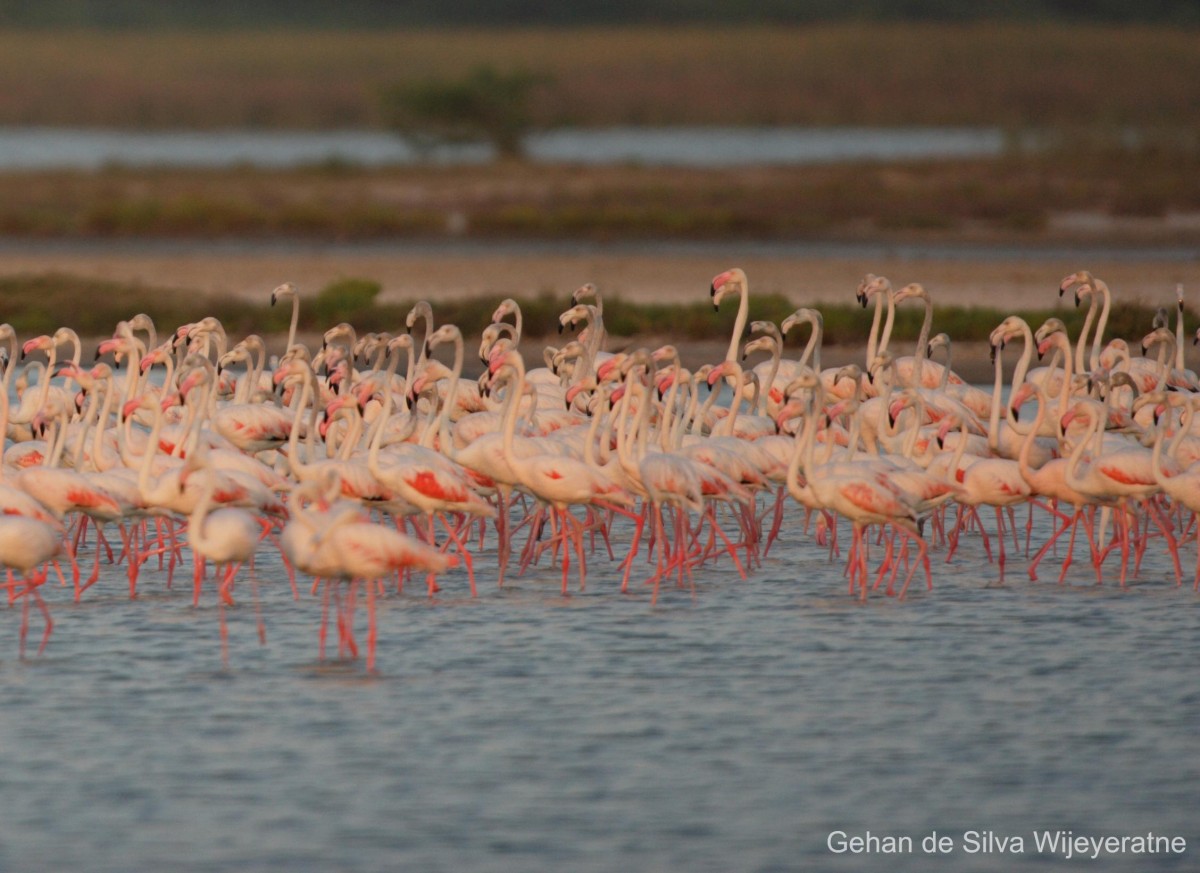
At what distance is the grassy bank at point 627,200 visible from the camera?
3803 centimetres

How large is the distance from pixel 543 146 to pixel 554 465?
70.1 m

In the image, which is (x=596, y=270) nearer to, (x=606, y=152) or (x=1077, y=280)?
(x=1077, y=280)

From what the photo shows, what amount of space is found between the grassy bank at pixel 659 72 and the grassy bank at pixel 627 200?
27046mm

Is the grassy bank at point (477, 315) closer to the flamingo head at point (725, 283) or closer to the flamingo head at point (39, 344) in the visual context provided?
the flamingo head at point (725, 283)

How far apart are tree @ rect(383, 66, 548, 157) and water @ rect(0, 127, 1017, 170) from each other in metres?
0.55

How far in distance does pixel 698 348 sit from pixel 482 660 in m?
11.5

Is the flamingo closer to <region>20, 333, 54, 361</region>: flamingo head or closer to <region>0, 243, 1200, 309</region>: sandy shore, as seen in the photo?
<region>20, 333, 54, 361</region>: flamingo head

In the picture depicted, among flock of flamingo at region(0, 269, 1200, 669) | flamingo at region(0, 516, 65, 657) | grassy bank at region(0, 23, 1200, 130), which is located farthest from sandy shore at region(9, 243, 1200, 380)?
grassy bank at region(0, 23, 1200, 130)

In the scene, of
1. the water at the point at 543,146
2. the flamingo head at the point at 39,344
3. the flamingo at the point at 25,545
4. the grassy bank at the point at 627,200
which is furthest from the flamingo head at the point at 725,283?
the water at the point at 543,146

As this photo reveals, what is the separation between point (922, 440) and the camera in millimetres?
12508

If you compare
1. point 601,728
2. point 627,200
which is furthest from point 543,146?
point 601,728

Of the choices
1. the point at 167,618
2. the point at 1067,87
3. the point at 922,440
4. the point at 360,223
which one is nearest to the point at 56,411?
the point at 167,618

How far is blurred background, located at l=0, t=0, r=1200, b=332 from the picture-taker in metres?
31.7

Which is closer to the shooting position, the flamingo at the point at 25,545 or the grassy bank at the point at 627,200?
the flamingo at the point at 25,545
